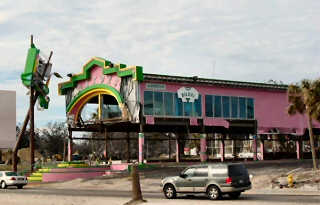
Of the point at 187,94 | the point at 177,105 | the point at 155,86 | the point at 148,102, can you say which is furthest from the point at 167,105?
the point at 187,94

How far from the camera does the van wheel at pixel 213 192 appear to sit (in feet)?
81.4

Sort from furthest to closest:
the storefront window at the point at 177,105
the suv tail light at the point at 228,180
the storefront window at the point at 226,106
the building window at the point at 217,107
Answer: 1. the storefront window at the point at 226,106
2. the building window at the point at 217,107
3. the storefront window at the point at 177,105
4. the suv tail light at the point at 228,180

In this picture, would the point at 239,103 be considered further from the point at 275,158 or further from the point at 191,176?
the point at 191,176

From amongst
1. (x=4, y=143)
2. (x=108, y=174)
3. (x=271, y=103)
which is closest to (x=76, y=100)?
(x=108, y=174)

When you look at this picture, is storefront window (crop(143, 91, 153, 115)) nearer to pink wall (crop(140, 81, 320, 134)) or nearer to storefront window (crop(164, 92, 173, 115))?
storefront window (crop(164, 92, 173, 115))

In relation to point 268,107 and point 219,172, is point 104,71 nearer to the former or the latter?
point 268,107

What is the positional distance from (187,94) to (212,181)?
2691cm

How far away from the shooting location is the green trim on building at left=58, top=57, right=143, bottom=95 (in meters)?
48.2

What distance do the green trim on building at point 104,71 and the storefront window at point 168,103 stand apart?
3.72m

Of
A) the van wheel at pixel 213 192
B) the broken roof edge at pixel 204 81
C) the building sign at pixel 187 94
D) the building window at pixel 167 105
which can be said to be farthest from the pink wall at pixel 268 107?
the van wheel at pixel 213 192

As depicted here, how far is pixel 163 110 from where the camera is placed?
165ft

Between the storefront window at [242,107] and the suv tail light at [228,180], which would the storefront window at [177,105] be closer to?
the storefront window at [242,107]

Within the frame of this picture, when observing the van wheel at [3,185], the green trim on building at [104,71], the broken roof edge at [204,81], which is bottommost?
the van wheel at [3,185]

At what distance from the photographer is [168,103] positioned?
166ft
